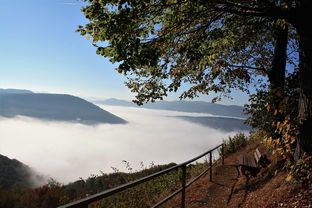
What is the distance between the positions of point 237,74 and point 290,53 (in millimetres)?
2698

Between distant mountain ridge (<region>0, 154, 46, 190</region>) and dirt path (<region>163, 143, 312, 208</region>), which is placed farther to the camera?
distant mountain ridge (<region>0, 154, 46, 190</region>)

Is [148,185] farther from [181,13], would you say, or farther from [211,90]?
[181,13]

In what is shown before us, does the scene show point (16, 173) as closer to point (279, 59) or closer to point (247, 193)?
point (247, 193)

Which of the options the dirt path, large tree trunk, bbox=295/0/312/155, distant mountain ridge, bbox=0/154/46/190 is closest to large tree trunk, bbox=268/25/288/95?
the dirt path

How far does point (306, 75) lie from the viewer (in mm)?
4984

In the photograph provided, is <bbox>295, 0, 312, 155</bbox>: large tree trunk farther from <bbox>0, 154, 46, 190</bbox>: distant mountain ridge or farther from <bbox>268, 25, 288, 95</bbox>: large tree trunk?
<bbox>0, 154, 46, 190</bbox>: distant mountain ridge

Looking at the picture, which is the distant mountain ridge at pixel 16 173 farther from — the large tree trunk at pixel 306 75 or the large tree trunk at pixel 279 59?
the large tree trunk at pixel 306 75

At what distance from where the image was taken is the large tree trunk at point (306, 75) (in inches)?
190

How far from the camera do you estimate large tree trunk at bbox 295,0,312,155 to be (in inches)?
190

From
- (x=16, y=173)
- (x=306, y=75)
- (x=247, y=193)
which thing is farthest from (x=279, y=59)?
(x=16, y=173)

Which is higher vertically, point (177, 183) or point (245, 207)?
point (245, 207)

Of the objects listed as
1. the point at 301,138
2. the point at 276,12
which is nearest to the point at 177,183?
the point at 301,138

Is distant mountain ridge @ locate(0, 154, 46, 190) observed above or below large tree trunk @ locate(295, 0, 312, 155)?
below

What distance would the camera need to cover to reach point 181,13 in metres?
5.19
